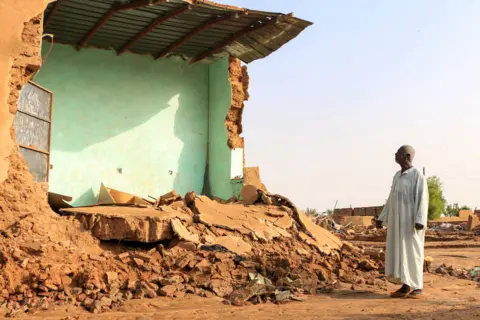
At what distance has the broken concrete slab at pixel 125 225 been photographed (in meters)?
7.60

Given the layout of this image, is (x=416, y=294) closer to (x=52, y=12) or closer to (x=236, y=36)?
(x=236, y=36)

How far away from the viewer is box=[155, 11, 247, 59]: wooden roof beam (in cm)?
1057

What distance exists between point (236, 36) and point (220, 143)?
102 inches

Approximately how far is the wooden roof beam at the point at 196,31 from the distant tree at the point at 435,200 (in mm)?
35338

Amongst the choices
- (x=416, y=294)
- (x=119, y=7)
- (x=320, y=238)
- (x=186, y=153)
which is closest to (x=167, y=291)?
(x=416, y=294)

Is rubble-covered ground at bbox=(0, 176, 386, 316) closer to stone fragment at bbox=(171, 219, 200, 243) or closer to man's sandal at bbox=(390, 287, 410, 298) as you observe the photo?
stone fragment at bbox=(171, 219, 200, 243)

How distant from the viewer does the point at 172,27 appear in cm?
1116

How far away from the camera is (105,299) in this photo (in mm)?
6062

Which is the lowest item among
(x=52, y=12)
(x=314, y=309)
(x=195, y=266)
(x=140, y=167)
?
(x=314, y=309)

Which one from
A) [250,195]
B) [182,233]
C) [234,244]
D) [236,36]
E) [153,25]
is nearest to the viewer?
[182,233]

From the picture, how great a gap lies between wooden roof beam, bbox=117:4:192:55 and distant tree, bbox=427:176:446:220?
3612 cm

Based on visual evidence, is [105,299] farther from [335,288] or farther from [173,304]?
[335,288]

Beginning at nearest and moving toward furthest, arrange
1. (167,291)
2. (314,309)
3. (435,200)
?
(314,309) → (167,291) → (435,200)

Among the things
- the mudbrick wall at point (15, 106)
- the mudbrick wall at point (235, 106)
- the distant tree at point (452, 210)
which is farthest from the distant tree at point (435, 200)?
the mudbrick wall at point (15, 106)
